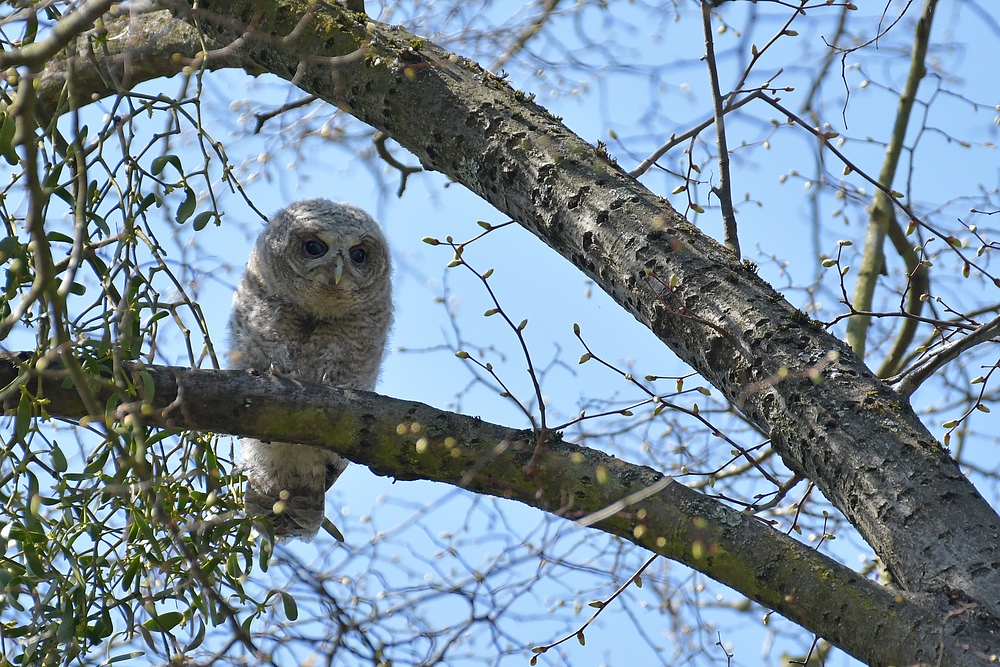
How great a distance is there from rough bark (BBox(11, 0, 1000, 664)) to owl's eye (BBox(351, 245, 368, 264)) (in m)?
1.02

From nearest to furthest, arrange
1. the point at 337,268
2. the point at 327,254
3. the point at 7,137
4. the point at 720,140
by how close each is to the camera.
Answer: the point at 7,137 → the point at 720,140 → the point at 337,268 → the point at 327,254

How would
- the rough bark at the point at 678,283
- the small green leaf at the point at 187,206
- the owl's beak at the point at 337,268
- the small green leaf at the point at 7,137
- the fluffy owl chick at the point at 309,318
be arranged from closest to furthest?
1. the small green leaf at the point at 7,137
2. the rough bark at the point at 678,283
3. the small green leaf at the point at 187,206
4. the fluffy owl chick at the point at 309,318
5. the owl's beak at the point at 337,268

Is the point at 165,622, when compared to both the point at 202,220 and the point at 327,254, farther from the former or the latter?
the point at 327,254

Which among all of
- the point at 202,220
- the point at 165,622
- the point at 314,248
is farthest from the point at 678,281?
the point at 314,248

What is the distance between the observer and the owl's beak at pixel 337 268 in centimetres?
328

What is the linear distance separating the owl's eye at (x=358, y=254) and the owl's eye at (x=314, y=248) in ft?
0.32

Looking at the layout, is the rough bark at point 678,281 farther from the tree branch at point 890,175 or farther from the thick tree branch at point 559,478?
the tree branch at point 890,175

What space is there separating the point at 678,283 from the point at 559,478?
1.54 ft

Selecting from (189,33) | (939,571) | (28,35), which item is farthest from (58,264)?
(939,571)

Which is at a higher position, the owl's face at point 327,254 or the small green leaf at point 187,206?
the owl's face at point 327,254

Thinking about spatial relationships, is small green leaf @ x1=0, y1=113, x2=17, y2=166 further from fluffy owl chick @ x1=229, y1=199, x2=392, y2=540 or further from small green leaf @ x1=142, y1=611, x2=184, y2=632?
fluffy owl chick @ x1=229, y1=199, x2=392, y2=540

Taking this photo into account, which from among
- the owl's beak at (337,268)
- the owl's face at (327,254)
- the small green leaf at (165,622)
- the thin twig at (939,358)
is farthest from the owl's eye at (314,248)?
the thin twig at (939,358)

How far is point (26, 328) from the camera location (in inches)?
75.4

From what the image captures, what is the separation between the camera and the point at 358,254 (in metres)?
3.56
